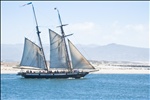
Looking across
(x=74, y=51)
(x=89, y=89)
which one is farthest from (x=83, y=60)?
(x=89, y=89)

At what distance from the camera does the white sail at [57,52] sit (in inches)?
4257

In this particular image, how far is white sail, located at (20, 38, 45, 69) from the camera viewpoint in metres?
110

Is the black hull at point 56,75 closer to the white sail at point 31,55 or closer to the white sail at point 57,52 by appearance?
the white sail at point 57,52

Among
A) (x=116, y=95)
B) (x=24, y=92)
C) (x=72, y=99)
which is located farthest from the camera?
(x=24, y=92)

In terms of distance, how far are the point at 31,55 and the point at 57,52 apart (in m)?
6.46

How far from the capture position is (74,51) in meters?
105

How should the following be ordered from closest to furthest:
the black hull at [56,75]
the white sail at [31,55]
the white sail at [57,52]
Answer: the white sail at [57,52] < the black hull at [56,75] < the white sail at [31,55]

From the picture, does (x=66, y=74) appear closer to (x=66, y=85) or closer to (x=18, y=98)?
(x=66, y=85)

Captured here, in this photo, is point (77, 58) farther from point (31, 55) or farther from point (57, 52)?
point (31, 55)

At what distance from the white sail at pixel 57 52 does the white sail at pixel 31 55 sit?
3952 millimetres

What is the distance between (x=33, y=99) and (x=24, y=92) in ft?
38.4

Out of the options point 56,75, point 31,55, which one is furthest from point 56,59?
point 31,55

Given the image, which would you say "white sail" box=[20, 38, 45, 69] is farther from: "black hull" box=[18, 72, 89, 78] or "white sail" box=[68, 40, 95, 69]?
"white sail" box=[68, 40, 95, 69]

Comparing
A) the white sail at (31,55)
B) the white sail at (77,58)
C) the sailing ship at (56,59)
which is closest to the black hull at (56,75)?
the sailing ship at (56,59)
